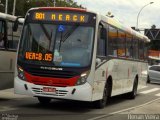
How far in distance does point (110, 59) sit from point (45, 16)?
2808mm

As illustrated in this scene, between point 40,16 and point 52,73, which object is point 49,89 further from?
point 40,16

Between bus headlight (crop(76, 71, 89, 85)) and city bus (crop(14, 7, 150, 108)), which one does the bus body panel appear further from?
bus headlight (crop(76, 71, 89, 85))

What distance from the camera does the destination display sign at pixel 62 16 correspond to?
1470 centimetres

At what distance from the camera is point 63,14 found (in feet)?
48.6

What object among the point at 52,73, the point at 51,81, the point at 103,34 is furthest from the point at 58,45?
the point at 103,34

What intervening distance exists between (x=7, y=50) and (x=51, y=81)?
9.53ft

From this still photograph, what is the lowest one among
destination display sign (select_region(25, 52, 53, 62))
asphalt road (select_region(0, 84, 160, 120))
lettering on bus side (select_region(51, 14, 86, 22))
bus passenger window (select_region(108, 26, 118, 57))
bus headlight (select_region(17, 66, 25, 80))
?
asphalt road (select_region(0, 84, 160, 120))

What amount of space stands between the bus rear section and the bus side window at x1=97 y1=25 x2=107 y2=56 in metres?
0.44

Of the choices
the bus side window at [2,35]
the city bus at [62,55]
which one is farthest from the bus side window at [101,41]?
the bus side window at [2,35]

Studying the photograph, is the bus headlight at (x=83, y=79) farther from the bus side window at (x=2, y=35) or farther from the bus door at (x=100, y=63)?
the bus side window at (x=2, y=35)

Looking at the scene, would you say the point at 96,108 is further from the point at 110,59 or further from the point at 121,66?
the point at 121,66

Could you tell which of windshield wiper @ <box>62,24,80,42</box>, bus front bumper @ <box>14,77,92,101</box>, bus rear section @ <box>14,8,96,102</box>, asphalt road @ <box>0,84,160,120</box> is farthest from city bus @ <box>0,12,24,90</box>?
windshield wiper @ <box>62,24,80,42</box>

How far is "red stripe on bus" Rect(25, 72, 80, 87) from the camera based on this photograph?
46.3ft

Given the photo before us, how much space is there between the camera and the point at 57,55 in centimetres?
1438
